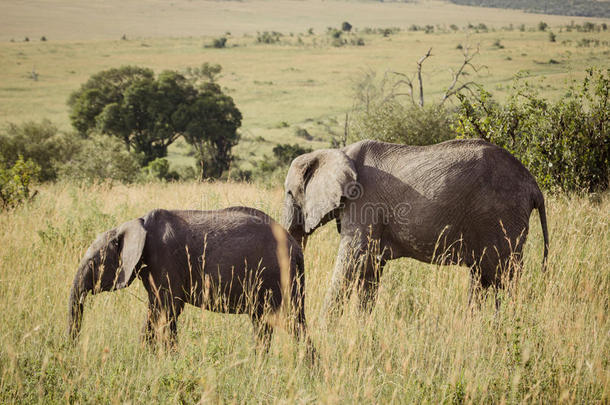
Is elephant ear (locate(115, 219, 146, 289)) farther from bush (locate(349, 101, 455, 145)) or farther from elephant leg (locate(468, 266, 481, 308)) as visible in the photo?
bush (locate(349, 101, 455, 145))

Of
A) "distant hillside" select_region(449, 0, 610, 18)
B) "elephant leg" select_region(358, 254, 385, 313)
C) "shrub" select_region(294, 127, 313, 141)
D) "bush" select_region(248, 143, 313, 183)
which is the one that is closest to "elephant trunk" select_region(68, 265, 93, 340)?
"elephant leg" select_region(358, 254, 385, 313)

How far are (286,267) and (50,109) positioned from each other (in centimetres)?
5322

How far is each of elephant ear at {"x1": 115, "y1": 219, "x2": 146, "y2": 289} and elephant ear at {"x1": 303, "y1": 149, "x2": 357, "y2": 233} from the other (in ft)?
5.63

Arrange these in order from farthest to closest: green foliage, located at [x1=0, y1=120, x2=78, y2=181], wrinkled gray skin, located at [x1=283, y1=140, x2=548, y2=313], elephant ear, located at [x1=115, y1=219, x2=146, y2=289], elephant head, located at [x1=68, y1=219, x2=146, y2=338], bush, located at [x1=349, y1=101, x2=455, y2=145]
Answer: green foliage, located at [x1=0, y1=120, x2=78, y2=181] → bush, located at [x1=349, y1=101, x2=455, y2=145] → wrinkled gray skin, located at [x1=283, y1=140, x2=548, y2=313] → elephant head, located at [x1=68, y1=219, x2=146, y2=338] → elephant ear, located at [x1=115, y1=219, x2=146, y2=289]

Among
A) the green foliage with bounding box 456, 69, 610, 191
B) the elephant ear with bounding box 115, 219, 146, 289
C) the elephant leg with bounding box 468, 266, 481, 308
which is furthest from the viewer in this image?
the green foliage with bounding box 456, 69, 610, 191

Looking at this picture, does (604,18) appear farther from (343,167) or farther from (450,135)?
(343,167)

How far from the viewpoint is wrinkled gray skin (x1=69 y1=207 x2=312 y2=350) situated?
14.0 feet

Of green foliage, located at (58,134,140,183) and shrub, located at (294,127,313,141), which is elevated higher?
green foliage, located at (58,134,140,183)

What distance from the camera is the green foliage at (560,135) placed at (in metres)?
9.34

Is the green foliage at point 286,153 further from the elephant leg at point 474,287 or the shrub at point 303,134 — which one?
the elephant leg at point 474,287

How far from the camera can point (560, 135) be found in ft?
31.1

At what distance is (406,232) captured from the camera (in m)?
5.09

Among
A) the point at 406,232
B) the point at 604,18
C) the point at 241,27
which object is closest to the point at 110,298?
the point at 406,232

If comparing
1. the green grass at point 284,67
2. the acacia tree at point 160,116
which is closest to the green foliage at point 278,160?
the green grass at point 284,67
